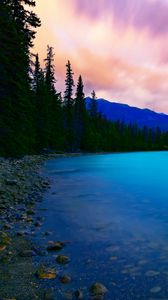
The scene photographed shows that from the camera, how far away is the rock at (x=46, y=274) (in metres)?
6.35

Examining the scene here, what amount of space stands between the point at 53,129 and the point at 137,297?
55596 millimetres

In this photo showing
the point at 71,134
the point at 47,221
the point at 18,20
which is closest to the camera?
the point at 47,221

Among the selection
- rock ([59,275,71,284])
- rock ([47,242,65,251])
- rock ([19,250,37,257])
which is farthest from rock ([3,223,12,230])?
rock ([59,275,71,284])

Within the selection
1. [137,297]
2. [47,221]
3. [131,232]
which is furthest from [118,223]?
[137,297]

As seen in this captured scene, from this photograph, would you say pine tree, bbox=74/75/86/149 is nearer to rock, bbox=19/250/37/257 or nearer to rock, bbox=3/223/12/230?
rock, bbox=3/223/12/230

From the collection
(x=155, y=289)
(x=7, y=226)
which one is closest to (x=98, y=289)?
(x=155, y=289)

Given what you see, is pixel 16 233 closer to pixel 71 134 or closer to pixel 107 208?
pixel 107 208

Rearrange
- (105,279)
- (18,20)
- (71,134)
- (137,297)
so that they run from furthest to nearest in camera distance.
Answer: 1. (71,134)
2. (18,20)
3. (105,279)
4. (137,297)

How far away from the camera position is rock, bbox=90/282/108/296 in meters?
5.72

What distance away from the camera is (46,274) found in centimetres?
644

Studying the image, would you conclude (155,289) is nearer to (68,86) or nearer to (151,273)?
(151,273)

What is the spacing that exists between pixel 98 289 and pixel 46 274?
3.96 feet

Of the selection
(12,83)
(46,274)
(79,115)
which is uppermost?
(79,115)

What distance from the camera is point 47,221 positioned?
37.1 feet
